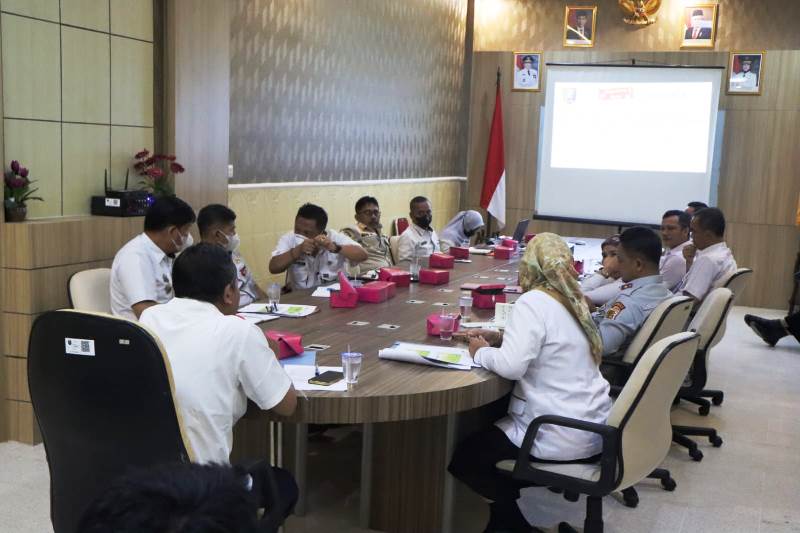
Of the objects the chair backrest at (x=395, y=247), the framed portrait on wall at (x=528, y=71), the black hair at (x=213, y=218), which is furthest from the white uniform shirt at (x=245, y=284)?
the framed portrait on wall at (x=528, y=71)

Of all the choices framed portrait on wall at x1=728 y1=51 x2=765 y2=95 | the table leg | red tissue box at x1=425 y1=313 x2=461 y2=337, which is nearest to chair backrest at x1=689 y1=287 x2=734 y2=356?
red tissue box at x1=425 y1=313 x2=461 y2=337

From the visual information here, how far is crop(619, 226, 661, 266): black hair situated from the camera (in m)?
3.72

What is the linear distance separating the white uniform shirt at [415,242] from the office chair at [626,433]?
3676mm

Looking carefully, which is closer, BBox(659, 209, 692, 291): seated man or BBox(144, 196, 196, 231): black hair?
BBox(144, 196, 196, 231): black hair

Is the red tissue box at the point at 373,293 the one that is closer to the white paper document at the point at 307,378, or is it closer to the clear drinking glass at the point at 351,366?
the white paper document at the point at 307,378

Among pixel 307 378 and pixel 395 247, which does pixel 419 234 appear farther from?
pixel 307 378

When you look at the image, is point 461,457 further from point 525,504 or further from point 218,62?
point 218,62

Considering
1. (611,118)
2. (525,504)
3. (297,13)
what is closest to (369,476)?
(525,504)

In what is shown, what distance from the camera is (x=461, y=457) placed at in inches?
112

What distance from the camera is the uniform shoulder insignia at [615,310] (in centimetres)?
372

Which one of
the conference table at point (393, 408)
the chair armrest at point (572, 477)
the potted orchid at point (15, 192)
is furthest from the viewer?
the potted orchid at point (15, 192)

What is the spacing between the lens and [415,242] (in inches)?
256

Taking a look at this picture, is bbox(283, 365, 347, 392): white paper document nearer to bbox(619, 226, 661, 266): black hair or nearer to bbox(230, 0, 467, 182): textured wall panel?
bbox(619, 226, 661, 266): black hair

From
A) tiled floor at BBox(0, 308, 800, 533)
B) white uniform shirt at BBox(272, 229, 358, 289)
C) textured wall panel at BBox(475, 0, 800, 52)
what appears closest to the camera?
tiled floor at BBox(0, 308, 800, 533)
